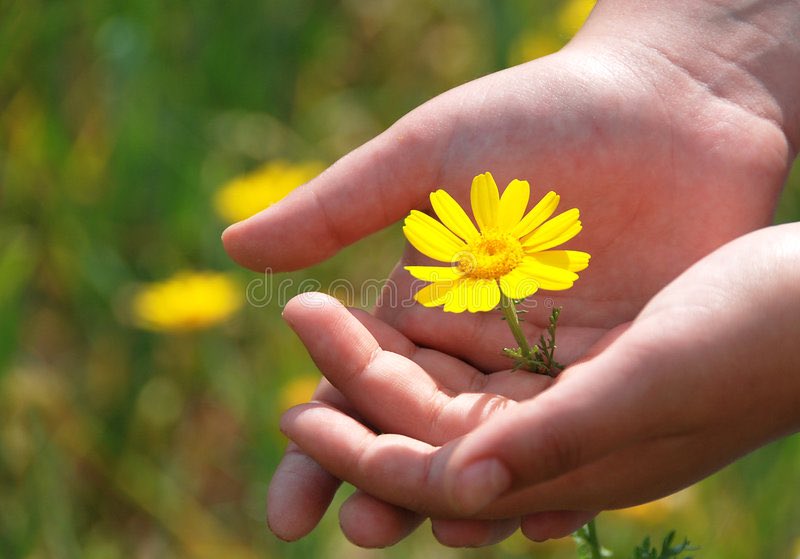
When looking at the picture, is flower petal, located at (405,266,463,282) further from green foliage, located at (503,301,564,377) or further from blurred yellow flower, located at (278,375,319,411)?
blurred yellow flower, located at (278,375,319,411)

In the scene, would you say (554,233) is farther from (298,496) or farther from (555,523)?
(298,496)

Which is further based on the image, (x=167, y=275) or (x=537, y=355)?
(x=167, y=275)

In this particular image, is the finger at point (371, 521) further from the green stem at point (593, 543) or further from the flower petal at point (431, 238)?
the flower petal at point (431, 238)

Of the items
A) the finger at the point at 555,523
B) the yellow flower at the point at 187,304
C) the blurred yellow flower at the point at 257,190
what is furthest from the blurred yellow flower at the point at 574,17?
the finger at the point at 555,523

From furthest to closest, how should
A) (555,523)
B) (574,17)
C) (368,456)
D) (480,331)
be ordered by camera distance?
(574,17) < (480,331) < (555,523) < (368,456)

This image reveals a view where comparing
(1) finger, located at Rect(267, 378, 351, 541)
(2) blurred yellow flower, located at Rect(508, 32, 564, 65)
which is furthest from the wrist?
(2) blurred yellow flower, located at Rect(508, 32, 564, 65)

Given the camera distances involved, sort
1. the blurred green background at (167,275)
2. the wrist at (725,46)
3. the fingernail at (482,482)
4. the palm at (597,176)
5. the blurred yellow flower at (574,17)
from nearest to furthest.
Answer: the fingernail at (482,482), the palm at (597,176), the wrist at (725,46), the blurred green background at (167,275), the blurred yellow flower at (574,17)

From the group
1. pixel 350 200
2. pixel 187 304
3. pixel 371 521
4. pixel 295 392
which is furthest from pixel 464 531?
pixel 187 304
